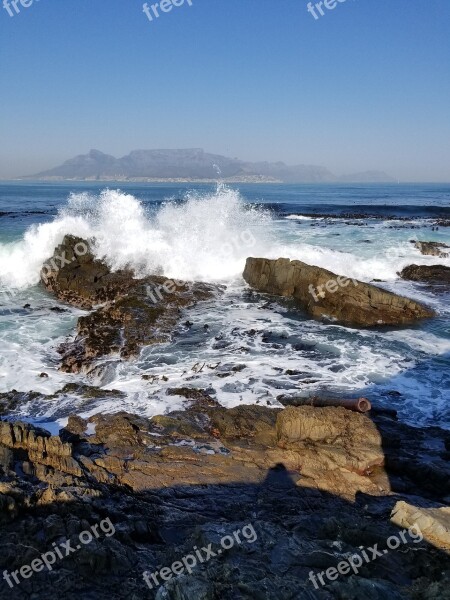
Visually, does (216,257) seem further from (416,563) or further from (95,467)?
(416,563)

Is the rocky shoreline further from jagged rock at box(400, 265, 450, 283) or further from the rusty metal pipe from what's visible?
jagged rock at box(400, 265, 450, 283)

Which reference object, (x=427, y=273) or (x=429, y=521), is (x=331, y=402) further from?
(x=427, y=273)

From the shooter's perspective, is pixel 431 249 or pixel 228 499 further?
pixel 431 249

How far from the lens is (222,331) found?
1369cm

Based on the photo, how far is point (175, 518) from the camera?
5.57 m

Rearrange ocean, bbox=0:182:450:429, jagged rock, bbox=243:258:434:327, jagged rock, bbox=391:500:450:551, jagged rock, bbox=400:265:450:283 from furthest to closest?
jagged rock, bbox=400:265:450:283 → jagged rock, bbox=243:258:434:327 → ocean, bbox=0:182:450:429 → jagged rock, bbox=391:500:450:551

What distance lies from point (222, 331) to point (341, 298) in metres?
4.63

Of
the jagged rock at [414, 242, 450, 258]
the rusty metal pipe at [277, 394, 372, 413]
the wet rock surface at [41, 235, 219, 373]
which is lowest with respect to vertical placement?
the rusty metal pipe at [277, 394, 372, 413]

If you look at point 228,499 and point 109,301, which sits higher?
point 109,301

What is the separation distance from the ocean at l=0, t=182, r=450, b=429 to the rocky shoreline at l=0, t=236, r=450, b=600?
0.72 meters

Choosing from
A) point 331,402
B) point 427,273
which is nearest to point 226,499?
point 331,402

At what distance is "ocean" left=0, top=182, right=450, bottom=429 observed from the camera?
32.2 ft

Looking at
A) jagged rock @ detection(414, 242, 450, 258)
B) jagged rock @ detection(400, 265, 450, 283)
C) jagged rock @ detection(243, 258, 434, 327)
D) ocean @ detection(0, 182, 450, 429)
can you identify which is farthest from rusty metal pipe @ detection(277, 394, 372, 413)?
jagged rock @ detection(414, 242, 450, 258)

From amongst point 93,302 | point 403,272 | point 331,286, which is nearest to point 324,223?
point 403,272
